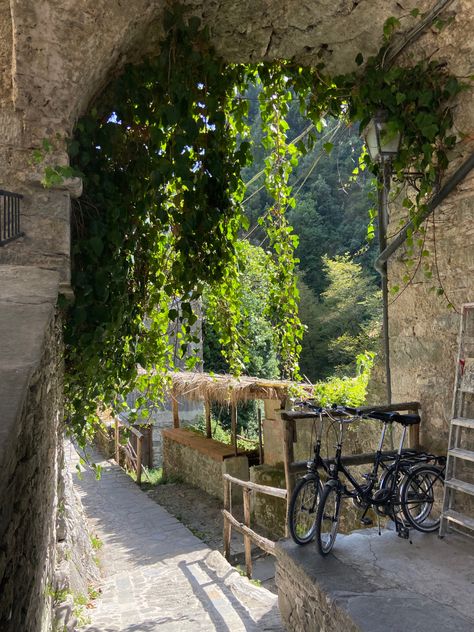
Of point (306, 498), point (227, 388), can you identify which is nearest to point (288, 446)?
point (306, 498)

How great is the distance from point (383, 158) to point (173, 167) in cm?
141

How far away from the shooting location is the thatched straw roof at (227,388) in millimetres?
8711

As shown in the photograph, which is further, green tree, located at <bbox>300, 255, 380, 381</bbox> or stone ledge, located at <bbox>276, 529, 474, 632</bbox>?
green tree, located at <bbox>300, 255, 380, 381</bbox>

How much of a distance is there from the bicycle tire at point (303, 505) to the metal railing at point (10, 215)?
212 cm

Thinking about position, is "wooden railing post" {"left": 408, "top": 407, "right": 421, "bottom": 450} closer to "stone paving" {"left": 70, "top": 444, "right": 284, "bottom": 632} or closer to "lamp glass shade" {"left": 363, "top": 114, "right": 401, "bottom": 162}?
"stone paving" {"left": 70, "top": 444, "right": 284, "bottom": 632}

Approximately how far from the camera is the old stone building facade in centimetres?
286

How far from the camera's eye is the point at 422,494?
3424mm

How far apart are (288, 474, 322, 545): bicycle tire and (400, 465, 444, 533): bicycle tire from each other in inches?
20.1

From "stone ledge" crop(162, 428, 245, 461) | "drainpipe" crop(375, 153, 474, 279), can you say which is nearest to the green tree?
"stone ledge" crop(162, 428, 245, 461)

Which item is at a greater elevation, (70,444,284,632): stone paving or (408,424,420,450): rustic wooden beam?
(408,424,420,450): rustic wooden beam

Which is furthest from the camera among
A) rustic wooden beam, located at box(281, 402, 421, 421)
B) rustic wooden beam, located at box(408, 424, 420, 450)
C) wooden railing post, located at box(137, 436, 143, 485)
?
wooden railing post, located at box(137, 436, 143, 485)

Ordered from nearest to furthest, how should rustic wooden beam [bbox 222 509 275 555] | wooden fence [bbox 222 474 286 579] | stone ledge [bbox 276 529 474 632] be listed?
stone ledge [bbox 276 529 474 632] → rustic wooden beam [bbox 222 509 275 555] → wooden fence [bbox 222 474 286 579]

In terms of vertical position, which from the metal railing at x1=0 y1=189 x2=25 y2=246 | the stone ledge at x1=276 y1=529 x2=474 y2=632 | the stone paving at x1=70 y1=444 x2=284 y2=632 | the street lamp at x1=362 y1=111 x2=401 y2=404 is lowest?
the stone paving at x1=70 y1=444 x2=284 y2=632

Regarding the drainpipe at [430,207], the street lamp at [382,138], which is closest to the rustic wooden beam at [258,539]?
the drainpipe at [430,207]
